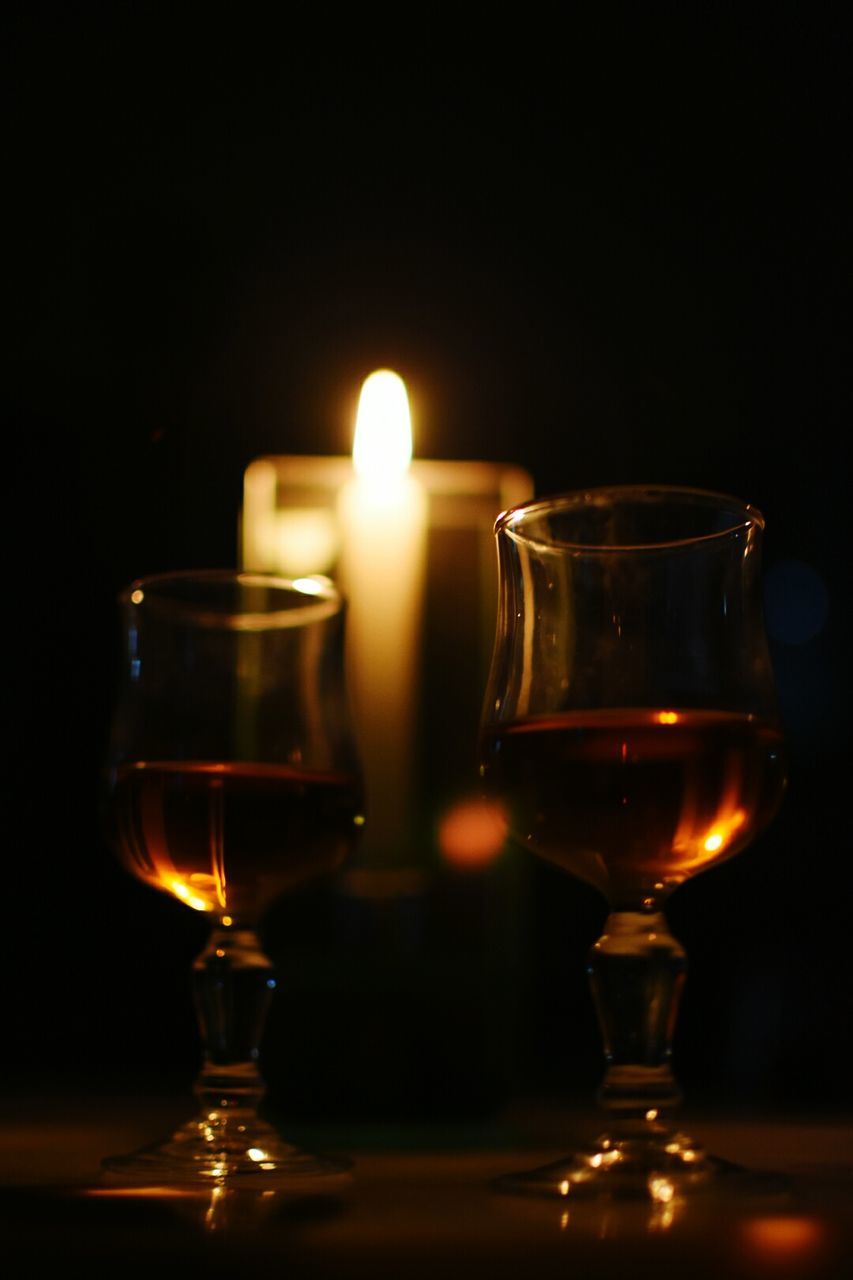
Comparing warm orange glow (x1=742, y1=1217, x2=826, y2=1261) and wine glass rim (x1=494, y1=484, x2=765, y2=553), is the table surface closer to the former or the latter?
warm orange glow (x1=742, y1=1217, x2=826, y2=1261)

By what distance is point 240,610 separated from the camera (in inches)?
36.7

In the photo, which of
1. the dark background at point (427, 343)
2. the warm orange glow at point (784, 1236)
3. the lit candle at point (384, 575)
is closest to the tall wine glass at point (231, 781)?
the lit candle at point (384, 575)

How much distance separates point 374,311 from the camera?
63.1 inches

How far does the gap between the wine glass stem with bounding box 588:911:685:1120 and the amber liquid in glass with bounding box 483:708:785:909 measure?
0.03 metres

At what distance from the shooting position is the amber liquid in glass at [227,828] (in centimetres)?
83

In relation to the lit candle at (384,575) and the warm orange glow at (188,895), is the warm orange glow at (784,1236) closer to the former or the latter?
the warm orange glow at (188,895)

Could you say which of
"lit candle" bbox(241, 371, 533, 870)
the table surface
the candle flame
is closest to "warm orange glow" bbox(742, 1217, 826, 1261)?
the table surface

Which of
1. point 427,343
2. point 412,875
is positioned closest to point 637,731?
point 412,875

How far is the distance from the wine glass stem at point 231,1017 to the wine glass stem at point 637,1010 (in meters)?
0.22

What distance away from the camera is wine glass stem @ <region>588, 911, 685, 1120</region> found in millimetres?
692

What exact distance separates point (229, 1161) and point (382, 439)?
1.76 ft

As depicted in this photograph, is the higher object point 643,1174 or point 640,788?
point 640,788

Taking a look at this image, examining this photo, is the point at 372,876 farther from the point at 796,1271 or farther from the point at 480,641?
the point at 796,1271

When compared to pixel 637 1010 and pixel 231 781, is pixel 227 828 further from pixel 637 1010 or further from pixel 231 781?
pixel 637 1010
